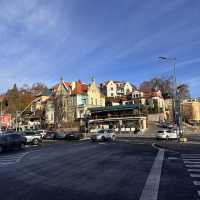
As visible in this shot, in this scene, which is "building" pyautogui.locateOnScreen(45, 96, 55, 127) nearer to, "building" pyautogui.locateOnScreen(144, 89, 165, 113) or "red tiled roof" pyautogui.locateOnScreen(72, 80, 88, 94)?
"red tiled roof" pyautogui.locateOnScreen(72, 80, 88, 94)

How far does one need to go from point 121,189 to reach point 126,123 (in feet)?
231

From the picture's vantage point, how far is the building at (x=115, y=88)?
399 ft

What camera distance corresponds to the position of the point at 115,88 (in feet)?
407

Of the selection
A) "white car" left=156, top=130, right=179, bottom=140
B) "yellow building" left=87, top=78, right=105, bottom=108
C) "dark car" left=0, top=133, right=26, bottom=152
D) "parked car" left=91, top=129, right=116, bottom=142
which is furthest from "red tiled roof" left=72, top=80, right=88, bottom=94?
"dark car" left=0, top=133, right=26, bottom=152

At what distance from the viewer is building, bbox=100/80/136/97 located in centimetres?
12176

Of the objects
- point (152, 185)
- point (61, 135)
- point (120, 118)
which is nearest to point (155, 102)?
point (120, 118)

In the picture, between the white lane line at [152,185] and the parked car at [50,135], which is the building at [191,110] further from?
the white lane line at [152,185]

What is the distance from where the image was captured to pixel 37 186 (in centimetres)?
1238

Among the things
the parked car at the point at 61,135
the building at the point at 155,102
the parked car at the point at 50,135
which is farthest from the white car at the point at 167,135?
the building at the point at 155,102

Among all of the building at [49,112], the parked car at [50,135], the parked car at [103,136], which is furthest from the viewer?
the building at [49,112]

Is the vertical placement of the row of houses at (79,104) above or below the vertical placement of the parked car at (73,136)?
above

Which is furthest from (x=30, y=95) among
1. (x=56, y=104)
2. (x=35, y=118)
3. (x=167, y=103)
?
(x=167, y=103)

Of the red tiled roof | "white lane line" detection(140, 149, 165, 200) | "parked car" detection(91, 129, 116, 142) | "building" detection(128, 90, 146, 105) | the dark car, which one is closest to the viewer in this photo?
"white lane line" detection(140, 149, 165, 200)

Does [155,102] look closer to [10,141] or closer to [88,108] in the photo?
[88,108]
